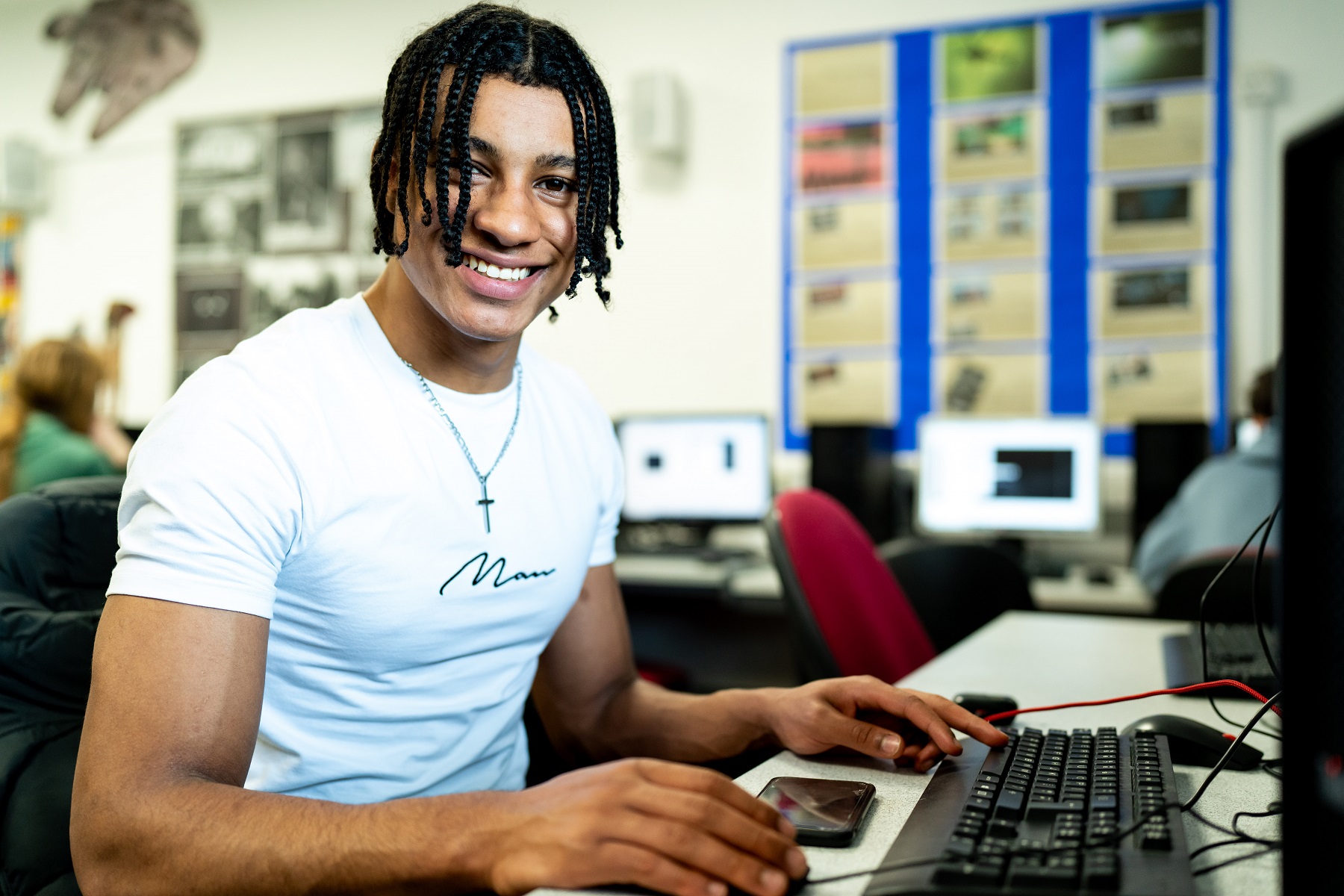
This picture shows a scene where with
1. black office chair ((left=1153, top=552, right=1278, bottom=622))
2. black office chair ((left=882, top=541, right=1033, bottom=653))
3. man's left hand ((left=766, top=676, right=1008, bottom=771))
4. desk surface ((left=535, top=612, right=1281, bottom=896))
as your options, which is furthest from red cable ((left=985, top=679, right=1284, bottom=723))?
black office chair ((left=882, top=541, right=1033, bottom=653))

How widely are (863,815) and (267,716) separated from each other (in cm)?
57

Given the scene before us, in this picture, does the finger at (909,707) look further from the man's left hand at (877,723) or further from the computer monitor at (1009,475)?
the computer monitor at (1009,475)

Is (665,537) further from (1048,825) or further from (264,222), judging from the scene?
(1048,825)

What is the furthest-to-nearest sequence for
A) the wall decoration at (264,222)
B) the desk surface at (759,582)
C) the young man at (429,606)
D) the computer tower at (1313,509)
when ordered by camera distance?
the wall decoration at (264,222)
the desk surface at (759,582)
the young man at (429,606)
the computer tower at (1313,509)

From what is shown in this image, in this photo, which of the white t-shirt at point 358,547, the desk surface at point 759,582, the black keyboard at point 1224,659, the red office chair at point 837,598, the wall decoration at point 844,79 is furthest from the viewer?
the wall decoration at point 844,79

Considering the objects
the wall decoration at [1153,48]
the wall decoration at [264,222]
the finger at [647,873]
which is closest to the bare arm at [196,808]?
the finger at [647,873]

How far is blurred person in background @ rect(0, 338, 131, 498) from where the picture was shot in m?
3.01

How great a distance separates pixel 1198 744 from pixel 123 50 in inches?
206

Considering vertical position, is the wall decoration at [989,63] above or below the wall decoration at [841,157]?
above

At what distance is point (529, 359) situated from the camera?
136 centimetres

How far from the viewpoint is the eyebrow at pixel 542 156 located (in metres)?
1.06

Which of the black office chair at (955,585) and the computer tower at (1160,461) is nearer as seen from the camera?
the black office chair at (955,585)

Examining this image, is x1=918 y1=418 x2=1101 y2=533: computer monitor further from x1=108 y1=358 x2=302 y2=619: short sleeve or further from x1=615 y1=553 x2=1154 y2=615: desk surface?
x1=108 y1=358 x2=302 y2=619: short sleeve

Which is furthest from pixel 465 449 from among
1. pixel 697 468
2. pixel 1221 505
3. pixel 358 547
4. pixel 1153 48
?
pixel 1153 48
